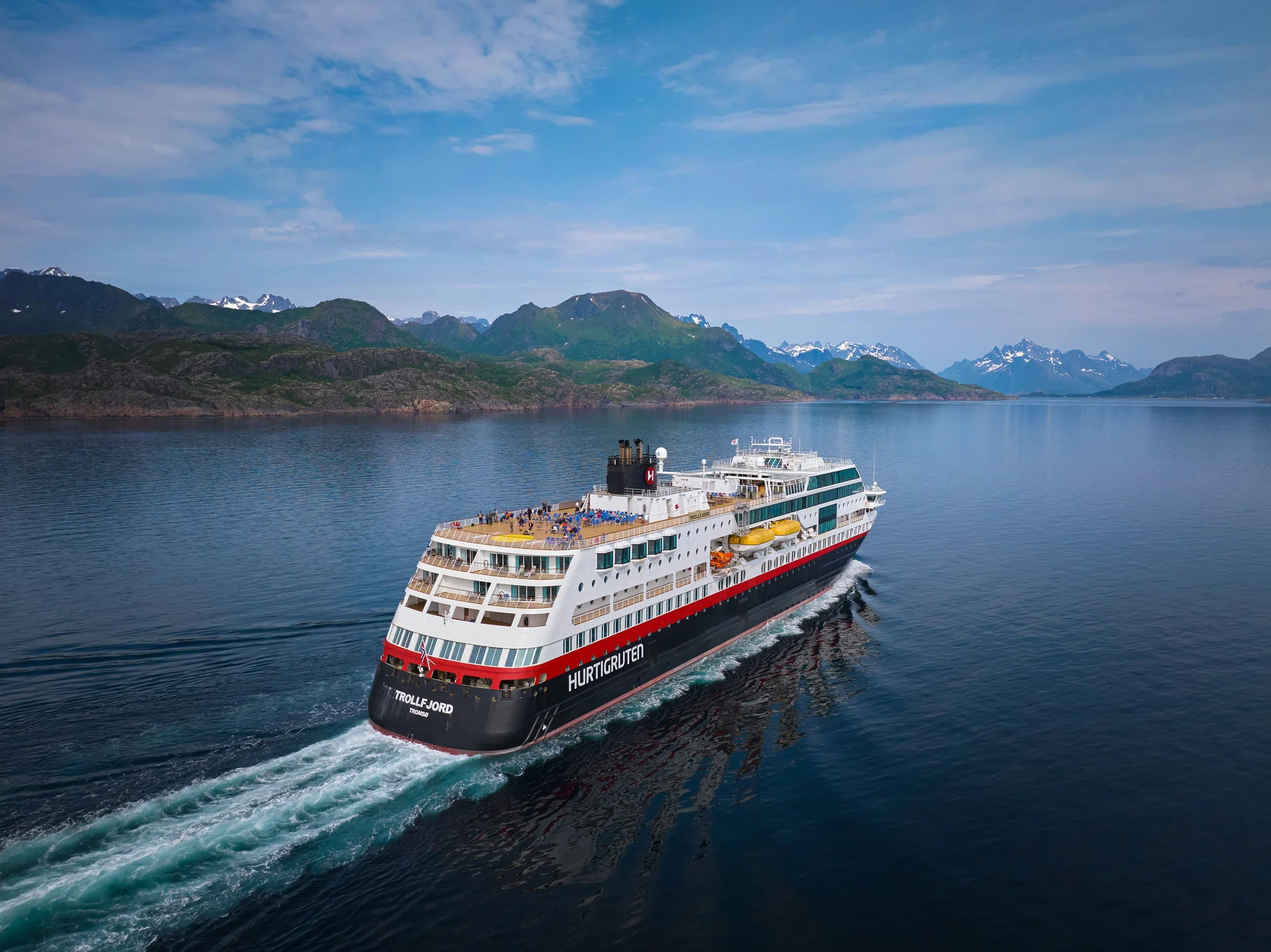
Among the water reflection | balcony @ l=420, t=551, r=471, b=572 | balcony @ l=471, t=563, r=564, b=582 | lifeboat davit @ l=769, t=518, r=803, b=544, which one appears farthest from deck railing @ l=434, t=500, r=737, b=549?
lifeboat davit @ l=769, t=518, r=803, b=544

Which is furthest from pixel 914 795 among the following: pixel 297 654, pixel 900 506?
pixel 900 506

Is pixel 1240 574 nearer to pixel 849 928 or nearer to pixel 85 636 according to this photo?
pixel 849 928

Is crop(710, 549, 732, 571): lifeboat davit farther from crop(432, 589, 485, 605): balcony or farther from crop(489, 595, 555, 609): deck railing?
crop(432, 589, 485, 605): balcony

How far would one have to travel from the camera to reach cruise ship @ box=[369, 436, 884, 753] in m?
36.9

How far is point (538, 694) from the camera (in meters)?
37.3

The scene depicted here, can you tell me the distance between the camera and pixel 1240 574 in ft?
225

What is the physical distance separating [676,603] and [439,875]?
76.8ft

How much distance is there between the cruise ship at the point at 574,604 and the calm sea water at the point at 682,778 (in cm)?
204

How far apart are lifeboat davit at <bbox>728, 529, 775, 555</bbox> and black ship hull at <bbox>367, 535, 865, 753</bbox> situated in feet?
14.2

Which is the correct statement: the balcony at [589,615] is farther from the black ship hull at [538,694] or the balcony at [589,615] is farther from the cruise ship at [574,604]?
the black ship hull at [538,694]

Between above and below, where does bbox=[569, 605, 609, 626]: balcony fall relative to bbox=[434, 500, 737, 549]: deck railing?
below

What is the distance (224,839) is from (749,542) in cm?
3770

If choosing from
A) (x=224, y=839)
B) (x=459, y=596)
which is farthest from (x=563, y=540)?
(x=224, y=839)

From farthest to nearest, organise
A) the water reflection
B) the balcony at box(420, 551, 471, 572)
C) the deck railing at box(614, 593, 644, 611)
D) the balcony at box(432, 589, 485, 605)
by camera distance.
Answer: the deck railing at box(614, 593, 644, 611)
the balcony at box(420, 551, 471, 572)
the balcony at box(432, 589, 485, 605)
the water reflection
